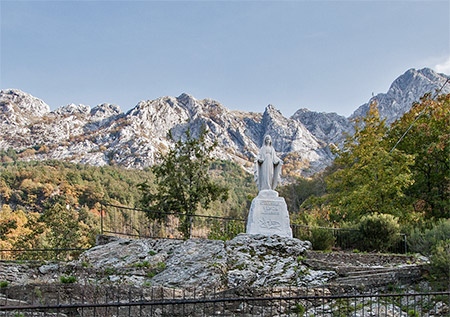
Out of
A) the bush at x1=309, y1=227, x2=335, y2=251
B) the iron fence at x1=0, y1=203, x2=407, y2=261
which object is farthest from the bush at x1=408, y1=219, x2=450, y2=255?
the bush at x1=309, y1=227, x2=335, y2=251

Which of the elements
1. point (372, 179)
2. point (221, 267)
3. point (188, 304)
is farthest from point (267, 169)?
point (372, 179)

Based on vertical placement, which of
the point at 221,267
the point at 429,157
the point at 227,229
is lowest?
the point at 221,267

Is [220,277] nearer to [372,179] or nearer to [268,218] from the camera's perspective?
[268,218]

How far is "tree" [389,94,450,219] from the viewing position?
70.0ft

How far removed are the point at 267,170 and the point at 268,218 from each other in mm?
1687

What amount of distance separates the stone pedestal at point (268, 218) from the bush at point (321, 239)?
187 centimetres

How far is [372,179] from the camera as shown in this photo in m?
20.3

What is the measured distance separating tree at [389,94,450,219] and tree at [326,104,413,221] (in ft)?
4.00

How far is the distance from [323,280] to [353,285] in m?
0.86

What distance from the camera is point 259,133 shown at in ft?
454

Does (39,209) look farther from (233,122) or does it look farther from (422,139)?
(233,122)

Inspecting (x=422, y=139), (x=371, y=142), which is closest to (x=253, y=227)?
(x=371, y=142)

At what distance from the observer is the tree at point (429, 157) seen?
70.0 feet

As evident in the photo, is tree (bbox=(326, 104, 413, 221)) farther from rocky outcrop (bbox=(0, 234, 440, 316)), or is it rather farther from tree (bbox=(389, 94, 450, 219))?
rocky outcrop (bbox=(0, 234, 440, 316))
